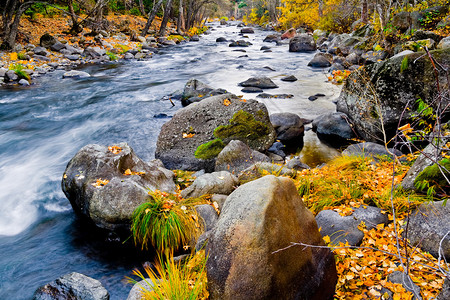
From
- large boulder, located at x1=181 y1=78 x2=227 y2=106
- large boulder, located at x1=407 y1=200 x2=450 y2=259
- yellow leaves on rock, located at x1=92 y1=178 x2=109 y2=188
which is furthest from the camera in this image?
large boulder, located at x1=181 y1=78 x2=227 y2=106

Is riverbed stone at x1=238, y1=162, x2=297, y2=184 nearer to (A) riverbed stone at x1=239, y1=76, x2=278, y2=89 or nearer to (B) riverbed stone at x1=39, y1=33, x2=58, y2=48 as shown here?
(A) riverbed stone at x1=239, y1=76, x2=278, y2=89

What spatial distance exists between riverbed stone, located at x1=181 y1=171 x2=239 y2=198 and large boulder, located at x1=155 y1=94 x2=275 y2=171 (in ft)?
4.91

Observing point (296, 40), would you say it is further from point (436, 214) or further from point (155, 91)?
point (436, 214)

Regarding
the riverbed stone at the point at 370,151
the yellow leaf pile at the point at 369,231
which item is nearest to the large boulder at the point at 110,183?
the yellow leaf pile at the point at 369,231

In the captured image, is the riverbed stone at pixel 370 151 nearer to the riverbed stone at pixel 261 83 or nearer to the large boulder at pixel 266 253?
the large boulder at pixel 266 253

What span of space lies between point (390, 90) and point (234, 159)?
3.97m

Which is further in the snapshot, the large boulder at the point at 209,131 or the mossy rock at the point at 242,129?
the mossy rock at the point at 242,129

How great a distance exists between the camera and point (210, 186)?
4.87 meters

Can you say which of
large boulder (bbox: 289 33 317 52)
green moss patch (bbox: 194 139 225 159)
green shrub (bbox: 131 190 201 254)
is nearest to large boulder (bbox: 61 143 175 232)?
green shrub (bbox: 131 190 201 254)

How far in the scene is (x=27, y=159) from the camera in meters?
7.73

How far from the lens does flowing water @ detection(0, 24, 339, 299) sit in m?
4.45

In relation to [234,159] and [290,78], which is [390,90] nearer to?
[234,159]

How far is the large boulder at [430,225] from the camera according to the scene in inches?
132

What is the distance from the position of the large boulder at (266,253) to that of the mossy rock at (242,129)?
13.2 ft
